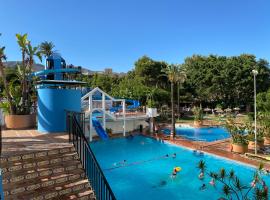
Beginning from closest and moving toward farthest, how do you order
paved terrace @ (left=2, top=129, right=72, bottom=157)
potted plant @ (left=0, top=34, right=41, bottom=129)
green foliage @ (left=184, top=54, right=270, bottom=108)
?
paved terrace @ (left=2, top=129, right=72, bottom=157)
potted plant @ (left=0, top=34, right=41, bottom=129)
green foliage @ (left=184, top=54, right=270, bottom=108)

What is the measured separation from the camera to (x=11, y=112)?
10.8 meters

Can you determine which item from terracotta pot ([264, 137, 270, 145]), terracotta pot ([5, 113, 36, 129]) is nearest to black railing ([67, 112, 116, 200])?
terracotta pot ([5, 113, 36, 129])

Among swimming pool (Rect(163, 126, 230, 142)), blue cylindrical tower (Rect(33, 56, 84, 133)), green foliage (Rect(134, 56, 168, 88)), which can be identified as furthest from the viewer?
green foliage (Rect(134, 56, 168, 88))

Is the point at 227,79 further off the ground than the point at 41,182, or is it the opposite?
the point at 227,79

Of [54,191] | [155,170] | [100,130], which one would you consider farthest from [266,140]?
[54,191]

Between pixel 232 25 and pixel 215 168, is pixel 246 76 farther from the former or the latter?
pixel 215 168

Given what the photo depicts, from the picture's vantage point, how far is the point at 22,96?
39.0 ft

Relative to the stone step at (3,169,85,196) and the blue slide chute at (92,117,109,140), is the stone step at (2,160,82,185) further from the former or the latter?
the blue slide chute at (92,117,109,140)

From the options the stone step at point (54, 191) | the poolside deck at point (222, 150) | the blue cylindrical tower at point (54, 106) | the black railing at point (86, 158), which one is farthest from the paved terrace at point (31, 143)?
the poolside deck at point (222, 150)

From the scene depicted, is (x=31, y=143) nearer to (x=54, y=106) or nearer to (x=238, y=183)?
(x=54, y=106)

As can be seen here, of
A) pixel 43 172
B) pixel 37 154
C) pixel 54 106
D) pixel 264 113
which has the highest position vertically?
pixel 54 106

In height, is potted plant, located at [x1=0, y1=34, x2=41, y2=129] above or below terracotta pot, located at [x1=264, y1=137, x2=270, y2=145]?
above

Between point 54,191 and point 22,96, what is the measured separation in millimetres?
7920

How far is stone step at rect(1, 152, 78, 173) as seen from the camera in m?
5.52
